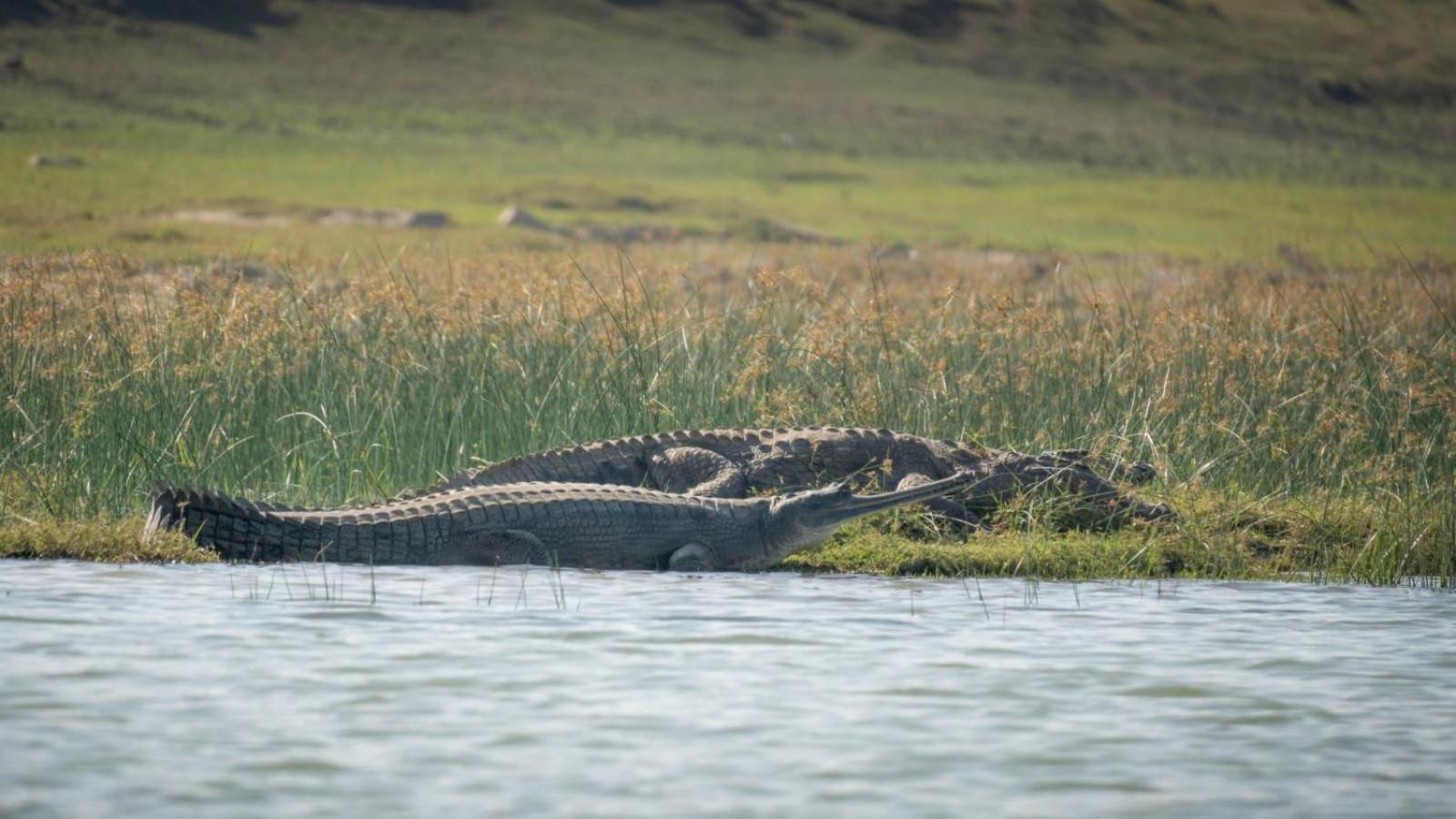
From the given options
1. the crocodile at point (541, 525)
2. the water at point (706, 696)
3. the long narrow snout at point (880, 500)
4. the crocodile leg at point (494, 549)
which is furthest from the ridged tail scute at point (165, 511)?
the long narrow snout at point (880, 500)

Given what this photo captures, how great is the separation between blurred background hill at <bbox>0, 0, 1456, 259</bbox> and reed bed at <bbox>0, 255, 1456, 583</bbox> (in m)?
20.5

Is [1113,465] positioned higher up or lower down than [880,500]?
higher up

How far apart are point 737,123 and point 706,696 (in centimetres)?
8335

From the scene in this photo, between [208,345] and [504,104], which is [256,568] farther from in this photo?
[504,104]

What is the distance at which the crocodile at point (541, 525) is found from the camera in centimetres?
923

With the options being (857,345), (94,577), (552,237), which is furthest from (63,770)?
(552,237)

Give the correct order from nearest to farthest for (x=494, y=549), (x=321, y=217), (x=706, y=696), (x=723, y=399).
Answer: (x=706, y=696) < (x=494, y=549) < (x=723, y=399) < (x=321, y=217)

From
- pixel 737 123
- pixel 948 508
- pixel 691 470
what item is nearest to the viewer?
pixel 948 508

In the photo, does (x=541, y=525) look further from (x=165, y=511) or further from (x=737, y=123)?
(x=737, y=123)

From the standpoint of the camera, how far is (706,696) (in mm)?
6770

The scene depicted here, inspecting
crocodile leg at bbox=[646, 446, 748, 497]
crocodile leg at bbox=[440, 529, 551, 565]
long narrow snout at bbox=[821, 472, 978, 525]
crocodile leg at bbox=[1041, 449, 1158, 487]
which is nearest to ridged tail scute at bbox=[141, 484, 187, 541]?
crocodile leg at bbox=[440, 529, 551, 565]

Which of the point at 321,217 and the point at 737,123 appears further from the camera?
the point at 737,123

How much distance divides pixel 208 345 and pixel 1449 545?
259 inches

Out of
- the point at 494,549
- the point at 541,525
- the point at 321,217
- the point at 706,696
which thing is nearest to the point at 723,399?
the point at 541,525
